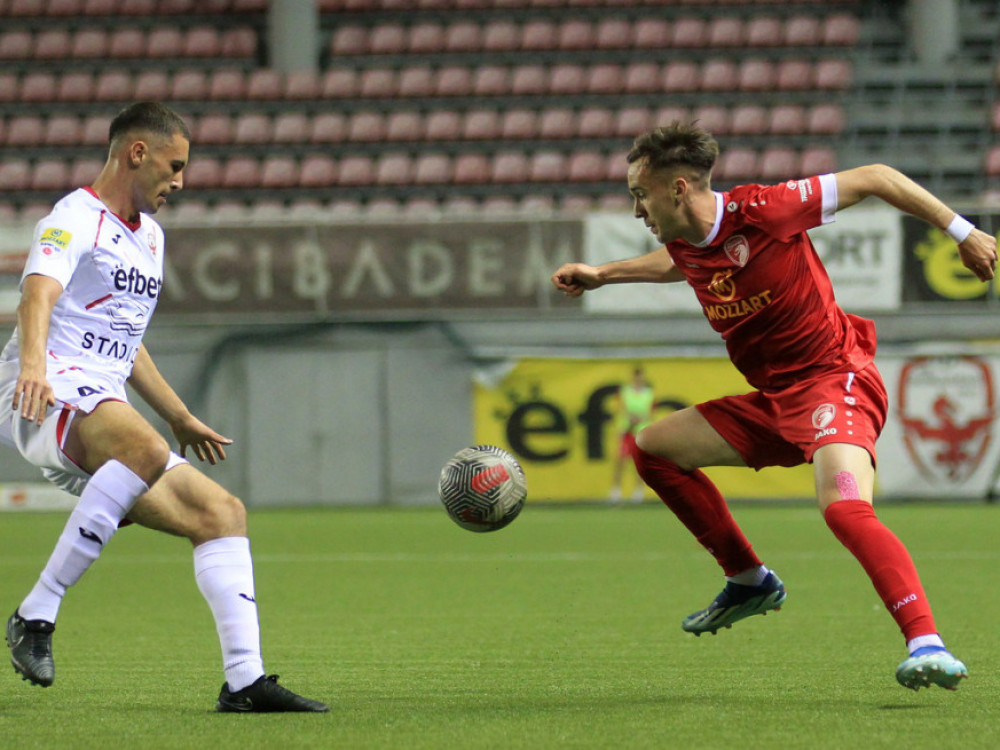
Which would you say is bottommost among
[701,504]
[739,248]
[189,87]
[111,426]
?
[701,504]

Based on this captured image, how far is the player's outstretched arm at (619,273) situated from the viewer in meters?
5.22

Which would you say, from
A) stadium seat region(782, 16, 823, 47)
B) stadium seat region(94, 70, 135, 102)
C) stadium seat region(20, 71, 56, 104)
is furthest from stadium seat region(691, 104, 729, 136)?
stadium seat region(20, 71, 56, 104)

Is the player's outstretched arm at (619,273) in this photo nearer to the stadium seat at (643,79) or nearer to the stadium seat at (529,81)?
the stadium seat at (643,79)

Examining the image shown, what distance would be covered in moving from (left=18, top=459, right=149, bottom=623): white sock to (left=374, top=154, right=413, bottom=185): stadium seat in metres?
15.1

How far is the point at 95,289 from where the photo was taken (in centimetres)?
435

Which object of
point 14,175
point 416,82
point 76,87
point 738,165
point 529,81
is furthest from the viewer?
point 76,87

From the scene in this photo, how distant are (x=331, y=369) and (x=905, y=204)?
11.7 m

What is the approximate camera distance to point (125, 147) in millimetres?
4406

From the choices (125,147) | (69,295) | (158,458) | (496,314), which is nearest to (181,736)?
(158,458)

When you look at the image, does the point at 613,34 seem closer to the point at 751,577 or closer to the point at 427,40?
the point at 427,40

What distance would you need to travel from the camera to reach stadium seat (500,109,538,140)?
768 inches

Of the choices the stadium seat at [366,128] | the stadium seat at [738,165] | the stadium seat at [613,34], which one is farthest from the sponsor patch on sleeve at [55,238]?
the stadium seat at [613,34]

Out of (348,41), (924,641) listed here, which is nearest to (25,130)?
(348,41)

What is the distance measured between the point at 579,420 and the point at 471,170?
4855 mm
